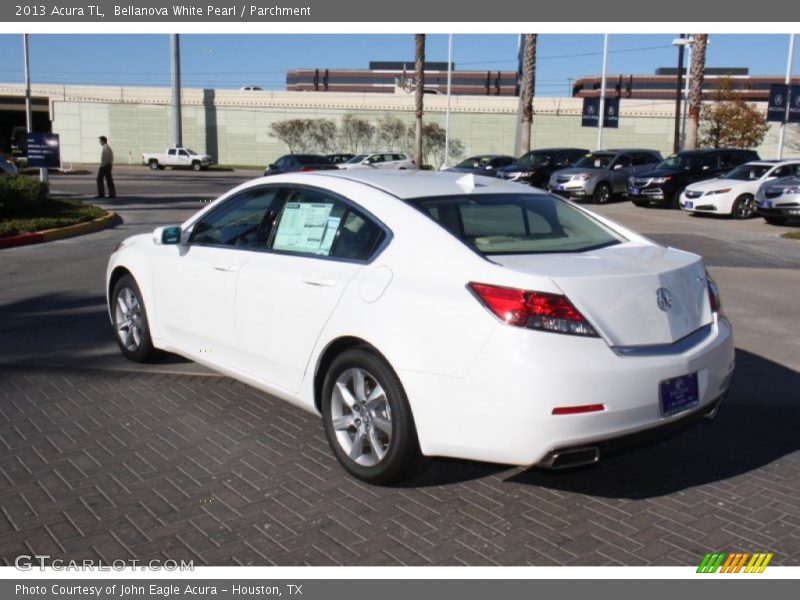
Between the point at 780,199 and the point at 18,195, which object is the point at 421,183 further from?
the point at 780,199

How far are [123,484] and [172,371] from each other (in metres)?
2.14

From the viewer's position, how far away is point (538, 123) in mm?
59438

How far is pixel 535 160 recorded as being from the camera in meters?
31.2

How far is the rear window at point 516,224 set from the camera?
173 inches

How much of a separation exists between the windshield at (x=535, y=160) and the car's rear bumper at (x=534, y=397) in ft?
90.4

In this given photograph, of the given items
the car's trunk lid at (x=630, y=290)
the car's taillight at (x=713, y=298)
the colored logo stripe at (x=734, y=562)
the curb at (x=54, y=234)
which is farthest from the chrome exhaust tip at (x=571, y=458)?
the curb at (x=54, y=234)

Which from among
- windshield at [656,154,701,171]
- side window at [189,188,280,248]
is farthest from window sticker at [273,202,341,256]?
windshield at [656,154,701,171]

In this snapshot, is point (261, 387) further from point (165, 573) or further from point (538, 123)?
point (538, 123)

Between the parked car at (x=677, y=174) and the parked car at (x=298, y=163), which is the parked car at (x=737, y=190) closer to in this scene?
the parked car at (x=677, y=174)

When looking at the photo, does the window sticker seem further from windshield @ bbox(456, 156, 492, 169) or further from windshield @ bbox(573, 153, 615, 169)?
windshield @ bbox(456, 156, 492, 169)

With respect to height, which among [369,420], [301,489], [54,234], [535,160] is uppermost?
[535,160]

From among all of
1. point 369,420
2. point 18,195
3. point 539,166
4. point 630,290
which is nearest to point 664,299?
point 630,290

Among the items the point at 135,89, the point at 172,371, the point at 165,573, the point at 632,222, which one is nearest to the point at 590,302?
the point at 165,573

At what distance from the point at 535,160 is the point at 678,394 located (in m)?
28.1
